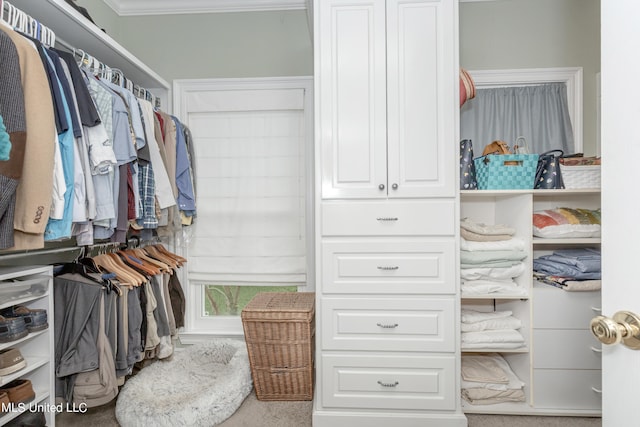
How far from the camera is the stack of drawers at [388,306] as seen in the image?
188cm

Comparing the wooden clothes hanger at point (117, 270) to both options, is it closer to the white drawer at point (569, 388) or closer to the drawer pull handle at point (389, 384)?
the drawer pull handle at point (389, 384)

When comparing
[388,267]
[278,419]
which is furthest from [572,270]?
[278,419]

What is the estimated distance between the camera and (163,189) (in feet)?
6.71

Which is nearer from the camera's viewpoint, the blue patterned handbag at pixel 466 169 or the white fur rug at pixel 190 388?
the white fur rug at pixel 190 388

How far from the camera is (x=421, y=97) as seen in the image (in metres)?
1.87

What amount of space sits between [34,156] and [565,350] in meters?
2.59

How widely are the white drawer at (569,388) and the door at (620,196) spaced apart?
60.1 inches

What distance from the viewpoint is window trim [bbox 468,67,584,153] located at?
7.95 ft

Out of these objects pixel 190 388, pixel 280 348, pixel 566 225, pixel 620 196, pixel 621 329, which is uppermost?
pixel 620 196

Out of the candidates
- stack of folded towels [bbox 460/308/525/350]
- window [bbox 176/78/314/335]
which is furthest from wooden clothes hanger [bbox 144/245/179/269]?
stack of folded towels [bbox 460/308/525/350]

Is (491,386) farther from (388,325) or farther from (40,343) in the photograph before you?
(40,343)

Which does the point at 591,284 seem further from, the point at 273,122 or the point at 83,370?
the point at 83,370

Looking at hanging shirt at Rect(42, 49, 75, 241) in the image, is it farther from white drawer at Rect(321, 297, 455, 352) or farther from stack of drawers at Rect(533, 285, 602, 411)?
stack of drawers at Rect(533, 285, 602, 411)

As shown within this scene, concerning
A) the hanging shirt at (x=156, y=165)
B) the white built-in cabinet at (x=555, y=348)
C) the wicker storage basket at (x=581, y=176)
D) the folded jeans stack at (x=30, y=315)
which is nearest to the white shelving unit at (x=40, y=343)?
the folded jeans stack at (x=30, y=315)
